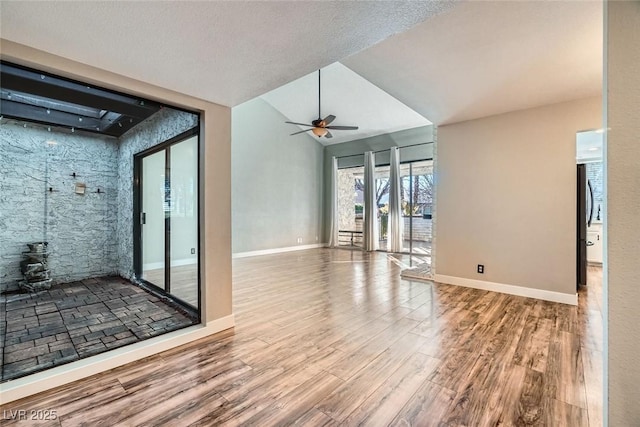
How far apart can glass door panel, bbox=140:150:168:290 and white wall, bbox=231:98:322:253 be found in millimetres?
3257

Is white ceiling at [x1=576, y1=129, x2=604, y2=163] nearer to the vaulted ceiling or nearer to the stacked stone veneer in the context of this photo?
the vaulted ceiling

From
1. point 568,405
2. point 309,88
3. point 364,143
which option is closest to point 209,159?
point 568,405

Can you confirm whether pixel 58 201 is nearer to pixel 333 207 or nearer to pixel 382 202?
pixel 333 207

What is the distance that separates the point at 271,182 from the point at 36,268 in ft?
18.0

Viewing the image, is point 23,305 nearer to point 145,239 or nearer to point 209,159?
point 145,239

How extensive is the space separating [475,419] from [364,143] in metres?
7.68

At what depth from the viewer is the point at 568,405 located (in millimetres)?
1637

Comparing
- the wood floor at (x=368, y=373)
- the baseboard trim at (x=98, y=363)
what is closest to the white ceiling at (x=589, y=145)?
the wood floor at (x=368, y=373)

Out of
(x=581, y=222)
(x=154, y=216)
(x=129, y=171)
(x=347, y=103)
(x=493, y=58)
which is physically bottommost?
(x=581, y=222)

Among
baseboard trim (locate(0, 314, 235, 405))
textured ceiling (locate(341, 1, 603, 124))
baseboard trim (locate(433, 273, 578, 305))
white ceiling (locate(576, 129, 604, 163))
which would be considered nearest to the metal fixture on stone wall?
baseboard trim (locate(0, 314, 235, 405))

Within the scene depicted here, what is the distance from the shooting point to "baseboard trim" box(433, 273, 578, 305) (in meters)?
3.44

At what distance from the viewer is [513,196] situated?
3.82 meters

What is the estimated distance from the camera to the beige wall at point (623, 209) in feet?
3.21

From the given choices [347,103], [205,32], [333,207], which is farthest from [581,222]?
[333,207]
